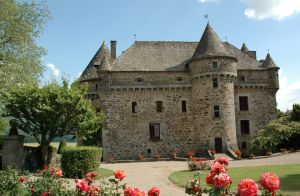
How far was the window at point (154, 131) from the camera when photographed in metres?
34.0

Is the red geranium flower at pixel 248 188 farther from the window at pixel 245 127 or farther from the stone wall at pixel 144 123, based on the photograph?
the window at pixel 245 127

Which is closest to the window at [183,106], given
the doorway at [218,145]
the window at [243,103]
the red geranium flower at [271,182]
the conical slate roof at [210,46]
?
Answer: the doorway at [218,145]

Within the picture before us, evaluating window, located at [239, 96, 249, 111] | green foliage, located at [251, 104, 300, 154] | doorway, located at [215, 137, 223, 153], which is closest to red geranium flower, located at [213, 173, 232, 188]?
green foliage, located at [251, 104, 300, 154]

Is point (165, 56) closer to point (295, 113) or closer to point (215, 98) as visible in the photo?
point (215, 98)

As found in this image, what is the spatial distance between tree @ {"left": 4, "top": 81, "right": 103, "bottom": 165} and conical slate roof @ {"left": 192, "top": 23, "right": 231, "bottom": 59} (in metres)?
14.9

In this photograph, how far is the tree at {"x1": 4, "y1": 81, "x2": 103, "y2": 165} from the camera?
20516 millimetres

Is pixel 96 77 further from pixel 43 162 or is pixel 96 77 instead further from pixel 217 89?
pixel 43 162

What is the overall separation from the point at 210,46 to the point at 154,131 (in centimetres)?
1025

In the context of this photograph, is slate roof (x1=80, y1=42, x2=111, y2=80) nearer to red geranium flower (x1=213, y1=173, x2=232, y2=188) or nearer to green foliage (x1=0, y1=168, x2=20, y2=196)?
green foliage (x1=0, y1=168, x2=20, y2=196)

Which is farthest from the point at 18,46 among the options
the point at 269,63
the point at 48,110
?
the point at 269,63

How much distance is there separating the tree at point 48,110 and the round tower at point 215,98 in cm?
1400

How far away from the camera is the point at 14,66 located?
24.0 m

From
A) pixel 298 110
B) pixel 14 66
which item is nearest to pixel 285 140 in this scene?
pixel 298 110

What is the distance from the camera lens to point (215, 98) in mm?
32719
